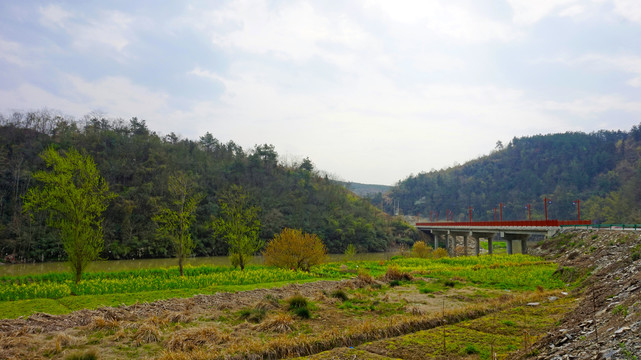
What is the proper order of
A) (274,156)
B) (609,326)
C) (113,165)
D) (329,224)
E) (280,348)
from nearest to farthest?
(609,326) → (280,348) → (113,165) → (329,224) → (274,156)

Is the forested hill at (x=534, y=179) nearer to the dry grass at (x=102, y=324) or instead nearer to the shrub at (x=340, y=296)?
the shrub at (x=340, y=296)

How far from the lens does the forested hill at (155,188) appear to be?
50875mm

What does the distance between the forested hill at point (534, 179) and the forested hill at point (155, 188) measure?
61.2 metres

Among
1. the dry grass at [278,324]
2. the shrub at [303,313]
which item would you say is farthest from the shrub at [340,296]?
the dry grass at [278,324]

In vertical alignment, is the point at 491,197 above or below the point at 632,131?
below

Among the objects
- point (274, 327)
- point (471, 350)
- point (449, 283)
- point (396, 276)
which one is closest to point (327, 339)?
point (274, 327)

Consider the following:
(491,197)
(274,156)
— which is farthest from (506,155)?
(274,156)

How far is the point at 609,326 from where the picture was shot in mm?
7199

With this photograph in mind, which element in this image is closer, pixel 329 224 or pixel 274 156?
pixel 329 224

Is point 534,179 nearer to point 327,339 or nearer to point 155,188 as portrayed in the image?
point 155,188

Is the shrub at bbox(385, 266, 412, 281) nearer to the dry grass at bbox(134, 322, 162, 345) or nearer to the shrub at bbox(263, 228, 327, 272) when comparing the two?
the shrub at bbox(263, 228, 327, 272)

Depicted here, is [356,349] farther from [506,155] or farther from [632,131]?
[506,155]

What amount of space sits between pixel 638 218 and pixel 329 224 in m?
58.2

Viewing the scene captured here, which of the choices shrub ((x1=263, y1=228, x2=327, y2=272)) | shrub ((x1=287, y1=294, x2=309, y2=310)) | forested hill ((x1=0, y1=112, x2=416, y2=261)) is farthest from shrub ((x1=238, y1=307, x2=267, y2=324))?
forested hill ((x1=0, y1=112, x2=416, y2=261))
